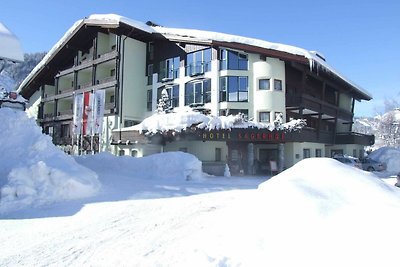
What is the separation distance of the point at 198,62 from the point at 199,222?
22.6m

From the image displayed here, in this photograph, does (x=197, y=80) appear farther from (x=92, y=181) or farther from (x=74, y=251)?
(x=74, y=251)

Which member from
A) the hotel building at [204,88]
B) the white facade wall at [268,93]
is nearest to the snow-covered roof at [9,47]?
the hotel building at [204,88]

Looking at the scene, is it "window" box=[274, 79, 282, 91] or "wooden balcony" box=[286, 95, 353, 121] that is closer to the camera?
"window" box=[274, 79, 282, 91]

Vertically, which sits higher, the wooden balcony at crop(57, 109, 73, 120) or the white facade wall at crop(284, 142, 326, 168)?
the wooden balcony at crop(57, 109, 73, 120)

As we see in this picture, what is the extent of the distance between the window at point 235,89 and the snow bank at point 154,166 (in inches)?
405

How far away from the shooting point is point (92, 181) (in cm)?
1295

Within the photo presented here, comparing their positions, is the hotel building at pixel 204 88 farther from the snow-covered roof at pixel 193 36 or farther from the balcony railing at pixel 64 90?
the balcony railing at pixel 64 90

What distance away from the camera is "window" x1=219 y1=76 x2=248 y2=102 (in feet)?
92.3

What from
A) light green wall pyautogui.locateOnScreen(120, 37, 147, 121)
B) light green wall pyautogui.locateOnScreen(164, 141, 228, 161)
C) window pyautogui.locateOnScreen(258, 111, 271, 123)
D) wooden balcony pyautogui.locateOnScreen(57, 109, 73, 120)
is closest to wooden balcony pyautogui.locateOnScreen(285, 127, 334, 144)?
window pyautogui.locateOnScreen(258, 111, 271, 123)

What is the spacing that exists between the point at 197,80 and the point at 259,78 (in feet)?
17.4

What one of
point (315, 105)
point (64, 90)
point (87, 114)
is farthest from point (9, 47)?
point (315, 105)

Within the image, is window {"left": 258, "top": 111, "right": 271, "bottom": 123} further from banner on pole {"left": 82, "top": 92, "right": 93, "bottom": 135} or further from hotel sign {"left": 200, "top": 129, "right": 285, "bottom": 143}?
banner on pole {"left": 82, "top": 92, "right": 93, "bottom": 135}

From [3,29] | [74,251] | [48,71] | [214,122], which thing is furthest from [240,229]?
[48,71]

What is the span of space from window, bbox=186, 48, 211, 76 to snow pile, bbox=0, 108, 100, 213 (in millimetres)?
16763
